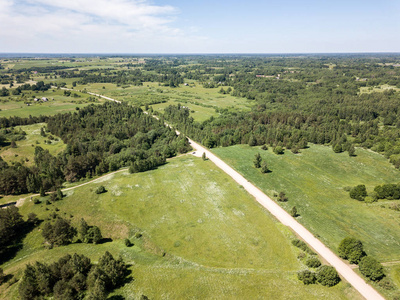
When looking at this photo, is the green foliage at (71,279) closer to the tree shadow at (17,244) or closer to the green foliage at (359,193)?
the tree shadow at (17,244)

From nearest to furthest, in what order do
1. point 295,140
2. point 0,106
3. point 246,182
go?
point 246,182 → point 295,140 → point 0,106

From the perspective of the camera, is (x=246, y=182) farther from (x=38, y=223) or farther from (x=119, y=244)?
(x=38, y=223)

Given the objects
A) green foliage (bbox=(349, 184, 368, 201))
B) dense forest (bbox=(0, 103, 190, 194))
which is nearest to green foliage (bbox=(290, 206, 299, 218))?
green foliage (bbox=(349, 184, 368, 201))

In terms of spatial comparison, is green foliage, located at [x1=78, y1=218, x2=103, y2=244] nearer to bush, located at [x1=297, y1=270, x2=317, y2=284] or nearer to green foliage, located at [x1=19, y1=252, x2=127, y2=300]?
green foliage, located at [x1=19, y1=252, x2=127, y2=300]

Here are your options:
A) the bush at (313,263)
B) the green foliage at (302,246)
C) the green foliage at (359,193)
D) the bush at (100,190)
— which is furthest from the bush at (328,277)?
the bush at (100,190)

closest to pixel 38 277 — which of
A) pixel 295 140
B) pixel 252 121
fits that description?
pixel 295 140

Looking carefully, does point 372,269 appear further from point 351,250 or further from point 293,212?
point 293,212
